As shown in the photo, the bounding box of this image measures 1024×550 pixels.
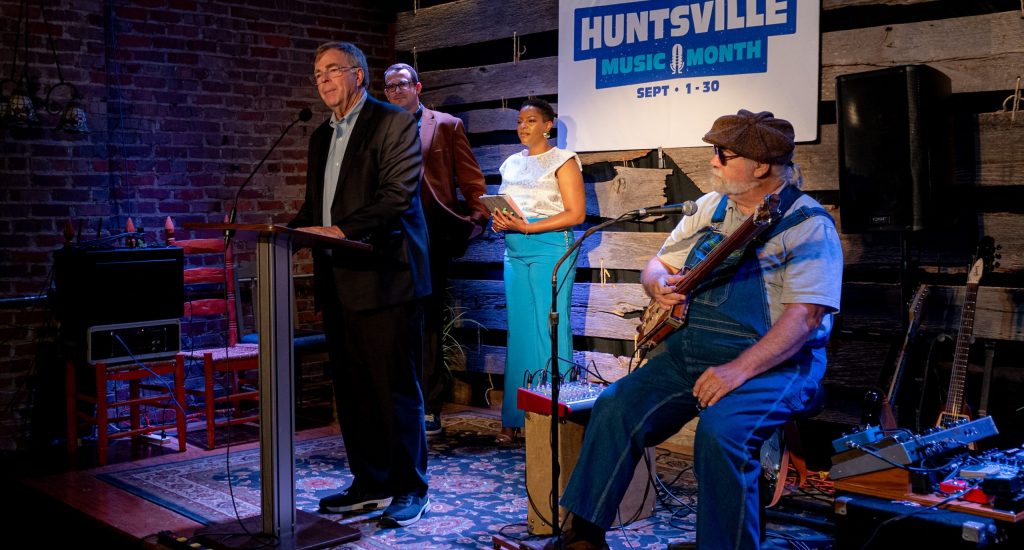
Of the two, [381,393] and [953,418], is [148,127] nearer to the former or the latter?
[381,393]

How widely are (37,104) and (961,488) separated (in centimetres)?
481

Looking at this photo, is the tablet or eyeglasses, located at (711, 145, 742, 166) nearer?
eyeglasses, located at (711, 145, 742, 166)

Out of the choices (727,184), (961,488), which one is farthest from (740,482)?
(727,184)

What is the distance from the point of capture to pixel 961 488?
10.4 ft

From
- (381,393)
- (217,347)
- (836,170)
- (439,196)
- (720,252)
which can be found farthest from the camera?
(217,347)

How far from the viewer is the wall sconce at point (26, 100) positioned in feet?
17.3

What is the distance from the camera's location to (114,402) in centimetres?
540

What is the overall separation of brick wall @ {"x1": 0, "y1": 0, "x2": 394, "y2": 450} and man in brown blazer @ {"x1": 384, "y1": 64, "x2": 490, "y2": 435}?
1143mm

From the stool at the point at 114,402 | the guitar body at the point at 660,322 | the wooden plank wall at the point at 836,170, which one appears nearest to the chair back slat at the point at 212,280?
the stool at the point at 114,402

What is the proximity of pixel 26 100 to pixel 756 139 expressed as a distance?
3.87 m

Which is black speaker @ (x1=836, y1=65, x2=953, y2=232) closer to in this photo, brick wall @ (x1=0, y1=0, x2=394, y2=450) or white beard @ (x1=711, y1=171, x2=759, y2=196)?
white beard @ (x1=711, y1=171, x2=759, y2=196)

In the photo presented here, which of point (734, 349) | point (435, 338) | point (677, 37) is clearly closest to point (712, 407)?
point (734, 349)

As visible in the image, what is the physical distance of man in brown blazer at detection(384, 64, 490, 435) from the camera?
5.60 metres

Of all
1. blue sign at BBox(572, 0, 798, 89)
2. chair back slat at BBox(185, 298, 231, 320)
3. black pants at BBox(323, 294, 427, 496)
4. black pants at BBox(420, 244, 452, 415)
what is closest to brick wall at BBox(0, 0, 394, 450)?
chair back slat at BBox(185, 298, 231, 320)
